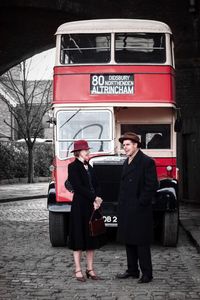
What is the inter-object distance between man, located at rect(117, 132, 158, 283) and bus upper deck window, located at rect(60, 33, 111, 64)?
397cm

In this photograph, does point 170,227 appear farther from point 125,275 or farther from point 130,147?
point 130,147

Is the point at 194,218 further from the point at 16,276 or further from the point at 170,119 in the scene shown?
the point at 16,276

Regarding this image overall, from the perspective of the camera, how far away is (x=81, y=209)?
281 inches

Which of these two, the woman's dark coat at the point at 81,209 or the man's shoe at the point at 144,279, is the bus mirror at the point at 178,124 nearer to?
the woman's dark coat at the point at 81,209

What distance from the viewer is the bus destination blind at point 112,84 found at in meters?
10.4

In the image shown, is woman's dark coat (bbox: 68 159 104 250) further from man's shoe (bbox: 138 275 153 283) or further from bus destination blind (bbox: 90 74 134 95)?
bus destination blind (bbox: 90 74 134 95)

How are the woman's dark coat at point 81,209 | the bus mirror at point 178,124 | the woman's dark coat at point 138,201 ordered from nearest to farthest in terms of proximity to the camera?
1. the woman's dark coat at point 138,201
2. the woman's dark coat at point 81,209
3. the bus mirror at point 178,124

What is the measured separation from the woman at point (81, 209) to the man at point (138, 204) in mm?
337

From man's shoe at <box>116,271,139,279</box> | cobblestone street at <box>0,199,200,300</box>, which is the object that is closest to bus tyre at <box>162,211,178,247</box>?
cobblestone street at <box>0,199,200,300</box>

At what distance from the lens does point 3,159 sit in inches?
1212

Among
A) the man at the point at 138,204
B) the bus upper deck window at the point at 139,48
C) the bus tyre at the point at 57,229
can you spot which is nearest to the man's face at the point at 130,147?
the man at the point at 138,204

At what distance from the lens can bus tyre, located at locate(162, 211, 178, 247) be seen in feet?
32.0

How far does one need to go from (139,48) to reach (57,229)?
3607mm

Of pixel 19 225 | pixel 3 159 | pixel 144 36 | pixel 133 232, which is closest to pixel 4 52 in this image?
pixel 3 159
